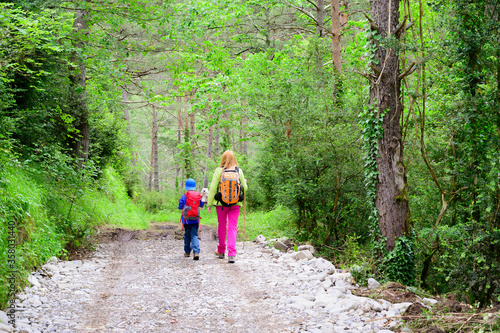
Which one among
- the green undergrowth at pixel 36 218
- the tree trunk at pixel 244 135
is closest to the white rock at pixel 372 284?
the green undergrowth at pixel 36 218

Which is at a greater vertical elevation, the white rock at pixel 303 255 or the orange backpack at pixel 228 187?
the orange backpack at pixel 228 187

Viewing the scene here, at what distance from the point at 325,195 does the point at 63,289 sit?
5.82 metres

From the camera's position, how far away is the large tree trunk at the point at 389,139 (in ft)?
19.2

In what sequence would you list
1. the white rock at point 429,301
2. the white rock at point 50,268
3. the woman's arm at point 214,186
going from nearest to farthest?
the white rock at point 429,301
the white rock at point 50,268
the woman's arm at point 214,186

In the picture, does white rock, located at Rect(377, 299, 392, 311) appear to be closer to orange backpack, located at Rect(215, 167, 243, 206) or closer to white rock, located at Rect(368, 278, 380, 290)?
white rock, located at Rect(368, 278, 380, 290)

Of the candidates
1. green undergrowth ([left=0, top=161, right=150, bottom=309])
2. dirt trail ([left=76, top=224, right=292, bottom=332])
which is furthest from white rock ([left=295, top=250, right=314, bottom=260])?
green undergrowth ([left=0, top=161, right=150, bottom=309])

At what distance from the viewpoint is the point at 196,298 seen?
18.2 ft

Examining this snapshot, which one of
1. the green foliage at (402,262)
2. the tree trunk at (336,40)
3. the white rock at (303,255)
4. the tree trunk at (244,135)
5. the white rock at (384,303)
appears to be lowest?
the white rock at (303,255)

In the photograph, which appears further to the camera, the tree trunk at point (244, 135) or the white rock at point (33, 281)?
the tree trunk at point (244, 135)

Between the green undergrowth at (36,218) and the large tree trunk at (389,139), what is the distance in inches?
200

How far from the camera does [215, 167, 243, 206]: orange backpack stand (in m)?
7.52

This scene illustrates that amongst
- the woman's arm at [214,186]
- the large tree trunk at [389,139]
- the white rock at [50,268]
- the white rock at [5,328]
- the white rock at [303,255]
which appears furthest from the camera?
the woman's arm at [214,186]

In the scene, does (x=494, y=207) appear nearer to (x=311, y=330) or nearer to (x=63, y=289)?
(x=311, y=330)

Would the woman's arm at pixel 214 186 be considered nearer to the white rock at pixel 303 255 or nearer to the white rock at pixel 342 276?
the white rock at pixel 303 255
